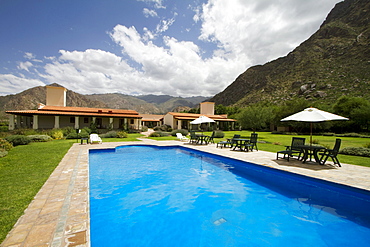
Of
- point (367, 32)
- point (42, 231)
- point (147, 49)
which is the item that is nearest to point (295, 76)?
point (367, 32)

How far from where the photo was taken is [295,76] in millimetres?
51031

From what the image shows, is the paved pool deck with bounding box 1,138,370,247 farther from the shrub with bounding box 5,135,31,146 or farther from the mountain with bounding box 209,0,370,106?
the mountain with bounding box 209,0,370,106

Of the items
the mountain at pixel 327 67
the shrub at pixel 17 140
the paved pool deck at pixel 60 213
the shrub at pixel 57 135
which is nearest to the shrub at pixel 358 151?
the paved pool deck at pixel 60 213

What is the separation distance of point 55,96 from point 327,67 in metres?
62.2

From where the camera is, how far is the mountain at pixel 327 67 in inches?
1538

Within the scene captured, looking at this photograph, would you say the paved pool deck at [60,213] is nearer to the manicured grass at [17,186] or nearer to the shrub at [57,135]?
the manicured grass at [17,186]

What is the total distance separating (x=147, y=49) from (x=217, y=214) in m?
19.1

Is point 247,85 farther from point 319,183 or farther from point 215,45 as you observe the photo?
point 319,183

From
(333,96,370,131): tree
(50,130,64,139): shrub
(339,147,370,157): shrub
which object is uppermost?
(333,96,370,131): tree

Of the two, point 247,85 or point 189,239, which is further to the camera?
point 247,85

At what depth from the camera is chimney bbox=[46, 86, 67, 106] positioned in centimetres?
2769

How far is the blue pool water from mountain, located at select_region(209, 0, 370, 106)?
4174 centimetres

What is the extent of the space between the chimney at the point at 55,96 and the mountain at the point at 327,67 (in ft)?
160

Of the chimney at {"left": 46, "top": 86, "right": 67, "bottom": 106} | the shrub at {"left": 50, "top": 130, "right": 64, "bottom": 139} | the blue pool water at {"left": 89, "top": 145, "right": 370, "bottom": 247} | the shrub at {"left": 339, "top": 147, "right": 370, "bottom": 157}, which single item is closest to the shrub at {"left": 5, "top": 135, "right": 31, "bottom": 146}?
the shrub at {"left": 50, "top": 130, "right": 64, "bottom": 139}
